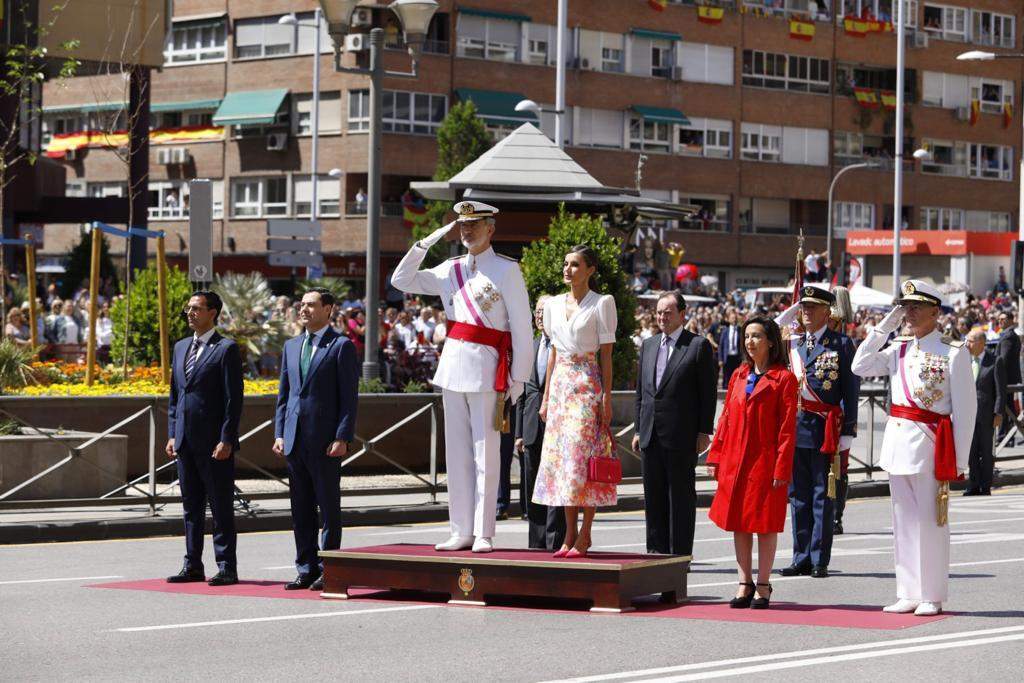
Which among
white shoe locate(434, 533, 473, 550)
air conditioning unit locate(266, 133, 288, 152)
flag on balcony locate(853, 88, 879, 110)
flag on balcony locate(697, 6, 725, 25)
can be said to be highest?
flag on balcony locate(697, 6, 725, 25)

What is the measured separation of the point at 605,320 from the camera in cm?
1125

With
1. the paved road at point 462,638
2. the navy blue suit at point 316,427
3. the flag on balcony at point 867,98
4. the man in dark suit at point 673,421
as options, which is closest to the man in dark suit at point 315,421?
the navy blue suit at point 316,427

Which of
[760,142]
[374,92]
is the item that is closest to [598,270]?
[374,92]

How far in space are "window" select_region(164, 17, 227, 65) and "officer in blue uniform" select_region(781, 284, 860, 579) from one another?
5656 cm

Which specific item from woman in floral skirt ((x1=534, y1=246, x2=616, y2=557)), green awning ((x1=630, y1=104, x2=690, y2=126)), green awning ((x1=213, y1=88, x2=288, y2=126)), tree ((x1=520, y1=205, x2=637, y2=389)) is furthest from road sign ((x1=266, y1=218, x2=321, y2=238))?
green awning ((x1=630, y1=104, x2=690, y2=126))

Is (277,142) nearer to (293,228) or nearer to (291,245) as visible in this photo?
(291,245)

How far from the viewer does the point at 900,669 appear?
9102 millimetres

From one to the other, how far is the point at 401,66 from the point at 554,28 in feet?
24.5

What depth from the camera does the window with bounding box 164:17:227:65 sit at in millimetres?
68062

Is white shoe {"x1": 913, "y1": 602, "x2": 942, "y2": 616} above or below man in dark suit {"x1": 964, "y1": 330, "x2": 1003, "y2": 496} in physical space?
below

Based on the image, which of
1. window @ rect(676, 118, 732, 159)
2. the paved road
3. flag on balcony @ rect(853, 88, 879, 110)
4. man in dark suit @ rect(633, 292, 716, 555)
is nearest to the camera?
the paved road

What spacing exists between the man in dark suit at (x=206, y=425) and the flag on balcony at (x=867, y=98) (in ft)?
222

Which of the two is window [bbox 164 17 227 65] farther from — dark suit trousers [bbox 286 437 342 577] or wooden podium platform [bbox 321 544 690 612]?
wooden podium platform [bbox 321 544 690 612]

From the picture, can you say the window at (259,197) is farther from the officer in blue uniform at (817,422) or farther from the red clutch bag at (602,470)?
the red clutch bag at (602,470)
